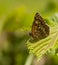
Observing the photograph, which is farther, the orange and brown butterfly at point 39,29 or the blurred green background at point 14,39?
the blurred green background at point 14,39

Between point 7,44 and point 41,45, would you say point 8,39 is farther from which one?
point 41,45

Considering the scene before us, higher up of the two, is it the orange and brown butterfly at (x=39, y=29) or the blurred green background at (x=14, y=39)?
the blurred green background at (x=14, y=39)


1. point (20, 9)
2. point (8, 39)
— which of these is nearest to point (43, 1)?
point (20, 9)

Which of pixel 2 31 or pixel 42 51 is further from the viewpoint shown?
pixel 2 31

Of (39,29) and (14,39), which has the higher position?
(14,39)

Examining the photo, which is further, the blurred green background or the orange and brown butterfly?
the blurred green background

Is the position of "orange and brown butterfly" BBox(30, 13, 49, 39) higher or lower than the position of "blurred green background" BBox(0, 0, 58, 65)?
lower

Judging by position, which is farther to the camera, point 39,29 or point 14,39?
point 14,39

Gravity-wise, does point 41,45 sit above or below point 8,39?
below
